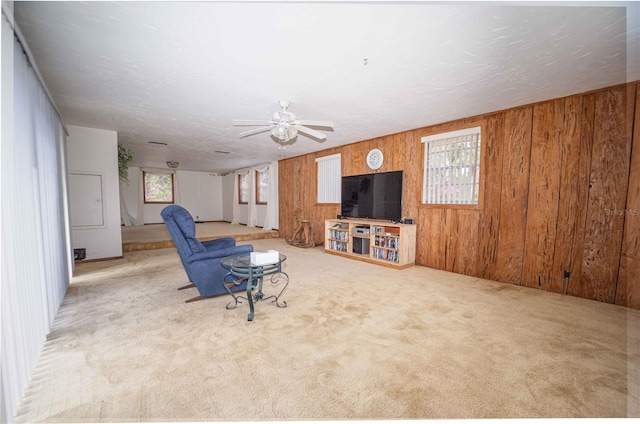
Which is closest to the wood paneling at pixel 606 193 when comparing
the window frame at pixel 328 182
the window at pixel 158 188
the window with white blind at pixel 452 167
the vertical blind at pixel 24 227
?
the window with white blind at pixel 452 167

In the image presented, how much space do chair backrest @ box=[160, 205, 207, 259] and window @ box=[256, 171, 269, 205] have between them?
6093mm

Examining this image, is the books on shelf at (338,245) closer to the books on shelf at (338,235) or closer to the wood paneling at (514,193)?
the books on shelf at (338,235)

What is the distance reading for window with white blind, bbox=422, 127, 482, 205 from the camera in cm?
379

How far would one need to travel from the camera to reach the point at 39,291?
6.69ft

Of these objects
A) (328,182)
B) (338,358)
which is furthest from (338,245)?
(338,358)

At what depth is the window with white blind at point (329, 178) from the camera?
5.94 m

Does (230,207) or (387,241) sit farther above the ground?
(230,207)

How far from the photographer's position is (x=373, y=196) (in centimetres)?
495

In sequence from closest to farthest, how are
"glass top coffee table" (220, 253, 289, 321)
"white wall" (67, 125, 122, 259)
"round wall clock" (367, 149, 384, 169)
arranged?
"glass top coffee table" (220, 253, 289, 321) → "white wall" (67, 125, 122, 259) → "round wall clock" (367, 149, 384, 169)

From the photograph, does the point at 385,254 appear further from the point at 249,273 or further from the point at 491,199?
the point at 249,273

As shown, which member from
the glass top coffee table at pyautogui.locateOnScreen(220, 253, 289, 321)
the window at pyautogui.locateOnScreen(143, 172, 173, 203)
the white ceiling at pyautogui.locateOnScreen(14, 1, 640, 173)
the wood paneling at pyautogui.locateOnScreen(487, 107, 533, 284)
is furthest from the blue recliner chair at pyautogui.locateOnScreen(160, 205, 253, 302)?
the window at pyautogui.locateOnScreen(143, 172, 173, 203)

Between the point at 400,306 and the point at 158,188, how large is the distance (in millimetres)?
10582

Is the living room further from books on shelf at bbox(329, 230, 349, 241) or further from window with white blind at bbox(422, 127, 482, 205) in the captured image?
books on shelf at bbox(329, 230, 349, 241)

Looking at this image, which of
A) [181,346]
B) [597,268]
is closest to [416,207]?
[597,268]
